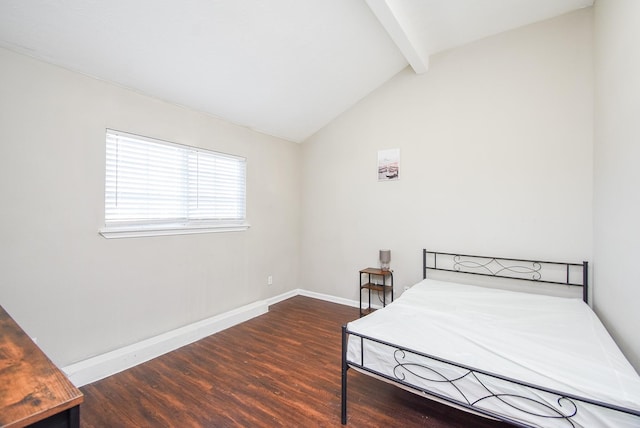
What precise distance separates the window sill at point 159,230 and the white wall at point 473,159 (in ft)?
5.23

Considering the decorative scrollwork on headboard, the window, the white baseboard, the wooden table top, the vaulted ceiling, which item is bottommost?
the white baseboard

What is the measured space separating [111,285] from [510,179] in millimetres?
4075

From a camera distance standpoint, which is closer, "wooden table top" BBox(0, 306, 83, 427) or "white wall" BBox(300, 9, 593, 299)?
"wooden table top" BBox(0, 306, 83, 427)

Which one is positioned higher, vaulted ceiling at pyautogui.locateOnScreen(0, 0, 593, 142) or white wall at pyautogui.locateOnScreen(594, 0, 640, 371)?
vaulted ceiling at pyautogui.locateOnScreen(0, 0, 593, 142)

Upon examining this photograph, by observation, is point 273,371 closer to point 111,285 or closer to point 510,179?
point 111,285

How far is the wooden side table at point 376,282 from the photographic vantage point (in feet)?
12.1

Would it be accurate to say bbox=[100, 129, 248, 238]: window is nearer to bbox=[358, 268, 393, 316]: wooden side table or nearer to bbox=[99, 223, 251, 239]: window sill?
bbox=[99, 223, 251, 239]: window sill

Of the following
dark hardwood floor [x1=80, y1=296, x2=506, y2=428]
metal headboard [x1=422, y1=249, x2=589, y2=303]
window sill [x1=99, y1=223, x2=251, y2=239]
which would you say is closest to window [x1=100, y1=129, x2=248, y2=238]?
window sill [x1=99, y1=223, x2=251, y2=239]

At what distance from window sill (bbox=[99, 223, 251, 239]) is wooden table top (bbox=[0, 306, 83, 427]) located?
167 cm

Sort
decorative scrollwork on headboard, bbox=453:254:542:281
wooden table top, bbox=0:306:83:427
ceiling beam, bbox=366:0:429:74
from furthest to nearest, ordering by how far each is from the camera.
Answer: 1. decorative scrollwork on headboard, bbox=453:254:542:281
2. ceiling beam, bbox=366:0:429:74
3. wooden table top, bbox=0:306:83:427

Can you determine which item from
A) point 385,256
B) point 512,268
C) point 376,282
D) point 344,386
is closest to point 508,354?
point 344,386

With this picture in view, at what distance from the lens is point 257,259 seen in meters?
4.03

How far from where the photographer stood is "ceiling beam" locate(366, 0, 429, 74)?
8.08 feet

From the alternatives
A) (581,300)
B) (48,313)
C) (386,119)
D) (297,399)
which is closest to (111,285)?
(48,313)
